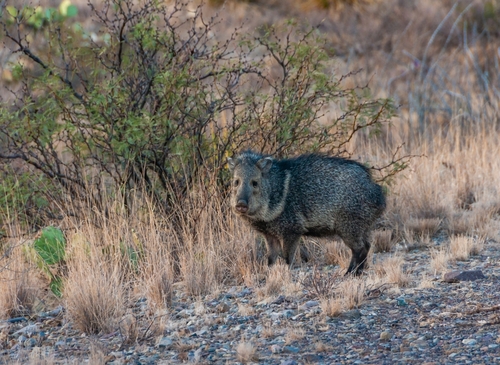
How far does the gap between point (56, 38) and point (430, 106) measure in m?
6.50

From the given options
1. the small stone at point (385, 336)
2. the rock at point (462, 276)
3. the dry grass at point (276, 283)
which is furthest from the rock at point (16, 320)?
the rock at point (462, 276)

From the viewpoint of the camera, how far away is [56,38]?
23.0ft

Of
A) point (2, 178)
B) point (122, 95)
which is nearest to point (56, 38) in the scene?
point (122, 95)

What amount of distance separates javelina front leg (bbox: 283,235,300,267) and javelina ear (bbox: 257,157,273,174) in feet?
1.79

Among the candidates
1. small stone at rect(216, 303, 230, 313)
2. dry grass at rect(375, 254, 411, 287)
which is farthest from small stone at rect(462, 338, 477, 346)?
small stone at rect(216, 303, 230, 313)

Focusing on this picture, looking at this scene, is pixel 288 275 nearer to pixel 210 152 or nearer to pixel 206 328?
pixel 206 328

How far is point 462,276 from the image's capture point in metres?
5.57

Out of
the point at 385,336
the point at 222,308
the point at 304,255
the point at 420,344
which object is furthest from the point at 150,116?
the point at 420,344

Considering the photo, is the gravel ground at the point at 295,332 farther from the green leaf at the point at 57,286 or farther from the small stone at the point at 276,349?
the green leaf at the point at 57,286

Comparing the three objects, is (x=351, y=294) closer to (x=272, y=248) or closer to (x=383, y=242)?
(x=272, y=248)

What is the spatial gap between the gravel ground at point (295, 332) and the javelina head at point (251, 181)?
0.67m

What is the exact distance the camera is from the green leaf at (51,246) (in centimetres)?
630

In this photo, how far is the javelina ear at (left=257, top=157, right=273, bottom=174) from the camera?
20.0ft

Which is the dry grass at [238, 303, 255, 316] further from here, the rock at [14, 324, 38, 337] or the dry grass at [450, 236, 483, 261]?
the dry grass at [450, 236, 483, 261]
